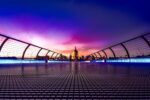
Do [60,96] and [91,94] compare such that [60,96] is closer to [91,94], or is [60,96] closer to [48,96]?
[48,96]

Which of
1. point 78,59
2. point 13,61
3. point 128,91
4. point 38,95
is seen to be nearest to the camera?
point 38,95

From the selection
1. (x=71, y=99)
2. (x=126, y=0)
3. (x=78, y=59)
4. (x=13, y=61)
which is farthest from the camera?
(x=78, y=59)

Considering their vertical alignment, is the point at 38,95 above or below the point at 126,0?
below

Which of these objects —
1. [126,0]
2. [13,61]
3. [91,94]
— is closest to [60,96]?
[91,94]

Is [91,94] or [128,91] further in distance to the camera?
[128,91]

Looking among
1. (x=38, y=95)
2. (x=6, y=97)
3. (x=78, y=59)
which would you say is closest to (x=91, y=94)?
(x=38, y=95)

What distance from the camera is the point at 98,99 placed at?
3.30m

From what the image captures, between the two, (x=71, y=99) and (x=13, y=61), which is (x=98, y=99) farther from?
(x=13, y=61)

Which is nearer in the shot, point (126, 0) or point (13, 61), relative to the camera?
point (126, 0)

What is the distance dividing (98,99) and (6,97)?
4.29 feet

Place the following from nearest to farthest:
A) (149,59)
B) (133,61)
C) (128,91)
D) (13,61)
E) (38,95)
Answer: (38,95), (128,91), (149,59), (133,61), (13,61)

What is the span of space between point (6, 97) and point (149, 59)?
47.2 ft

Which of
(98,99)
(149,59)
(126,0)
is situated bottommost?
(98,99)

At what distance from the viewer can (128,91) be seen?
391cm
